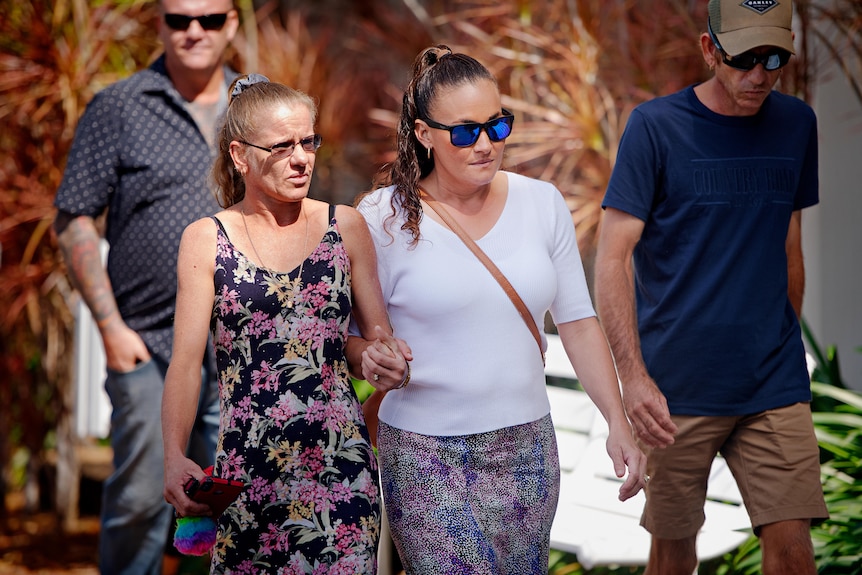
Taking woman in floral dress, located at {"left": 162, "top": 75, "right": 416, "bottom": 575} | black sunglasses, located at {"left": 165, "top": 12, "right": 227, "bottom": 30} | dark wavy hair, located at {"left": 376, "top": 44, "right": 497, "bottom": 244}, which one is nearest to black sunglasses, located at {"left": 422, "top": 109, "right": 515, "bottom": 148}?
dark wavy hair, located at {"left": 376, "top": 44, "right": 497, "bottom": 244}

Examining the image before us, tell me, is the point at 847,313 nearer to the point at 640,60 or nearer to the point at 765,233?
the point at 640,60

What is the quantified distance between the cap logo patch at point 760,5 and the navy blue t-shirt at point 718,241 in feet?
0.97

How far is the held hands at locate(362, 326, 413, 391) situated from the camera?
2635mm

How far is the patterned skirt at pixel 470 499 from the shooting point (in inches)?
109

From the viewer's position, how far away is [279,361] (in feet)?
8.95

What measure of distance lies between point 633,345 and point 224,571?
4.28 feet

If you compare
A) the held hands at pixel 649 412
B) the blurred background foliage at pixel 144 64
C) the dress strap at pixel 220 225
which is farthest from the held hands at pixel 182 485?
the blurred background foliage at pixel 144 64

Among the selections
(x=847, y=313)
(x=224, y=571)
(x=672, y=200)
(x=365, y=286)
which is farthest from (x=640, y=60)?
(x=224, y=571)

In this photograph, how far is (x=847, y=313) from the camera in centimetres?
573

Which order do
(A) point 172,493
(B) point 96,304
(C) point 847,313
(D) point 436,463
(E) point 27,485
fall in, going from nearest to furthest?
(A) point 172,493 → (D) point 436,463 → (B) point 96,304 → (C) point 847,313 → (E) point 27,485

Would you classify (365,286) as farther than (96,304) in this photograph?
No

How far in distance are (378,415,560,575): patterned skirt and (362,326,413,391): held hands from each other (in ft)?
0.75

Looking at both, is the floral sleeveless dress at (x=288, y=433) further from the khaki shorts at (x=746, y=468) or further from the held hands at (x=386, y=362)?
the khaki shorts at (x=746, y=468)

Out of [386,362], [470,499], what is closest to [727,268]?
[470,499]
